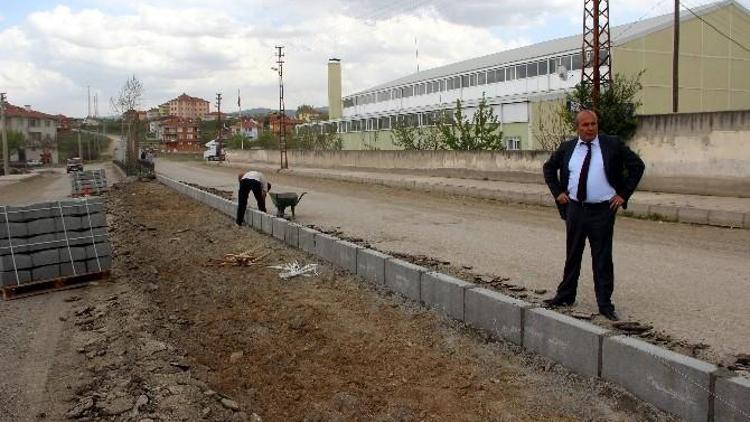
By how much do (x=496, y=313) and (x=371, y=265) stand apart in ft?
7.93

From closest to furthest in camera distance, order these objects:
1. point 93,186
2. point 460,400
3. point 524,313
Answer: point 460,400 → point 524,313 → point 93,186

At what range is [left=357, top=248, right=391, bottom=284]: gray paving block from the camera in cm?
717

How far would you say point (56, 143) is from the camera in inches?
3792

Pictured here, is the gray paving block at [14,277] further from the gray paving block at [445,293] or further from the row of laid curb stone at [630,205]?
the row of laid curb stone at [630,205]

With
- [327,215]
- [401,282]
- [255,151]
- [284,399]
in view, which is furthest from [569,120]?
[255,151]

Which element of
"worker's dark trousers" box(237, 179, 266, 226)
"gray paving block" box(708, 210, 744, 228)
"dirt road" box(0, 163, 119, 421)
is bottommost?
"dirt road" box(0, 163, 119, 421)

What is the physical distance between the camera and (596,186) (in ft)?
16.1

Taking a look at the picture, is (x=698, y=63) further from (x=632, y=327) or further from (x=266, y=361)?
(x=266, y=361)

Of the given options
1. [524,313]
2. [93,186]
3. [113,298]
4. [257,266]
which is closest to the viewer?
[524,313]

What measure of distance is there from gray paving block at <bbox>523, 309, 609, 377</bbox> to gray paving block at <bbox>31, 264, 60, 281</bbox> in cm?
664

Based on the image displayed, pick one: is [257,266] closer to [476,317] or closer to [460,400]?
[476,317]

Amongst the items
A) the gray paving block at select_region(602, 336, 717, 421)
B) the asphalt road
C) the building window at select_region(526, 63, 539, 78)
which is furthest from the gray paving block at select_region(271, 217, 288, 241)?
the building window at select_region(526, 63, 539, 78)

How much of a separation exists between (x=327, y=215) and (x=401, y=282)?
7.52m

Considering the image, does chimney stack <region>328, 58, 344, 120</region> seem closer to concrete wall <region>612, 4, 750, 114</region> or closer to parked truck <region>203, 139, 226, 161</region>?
parked truck <region>203, 139, 226, 161</region>
